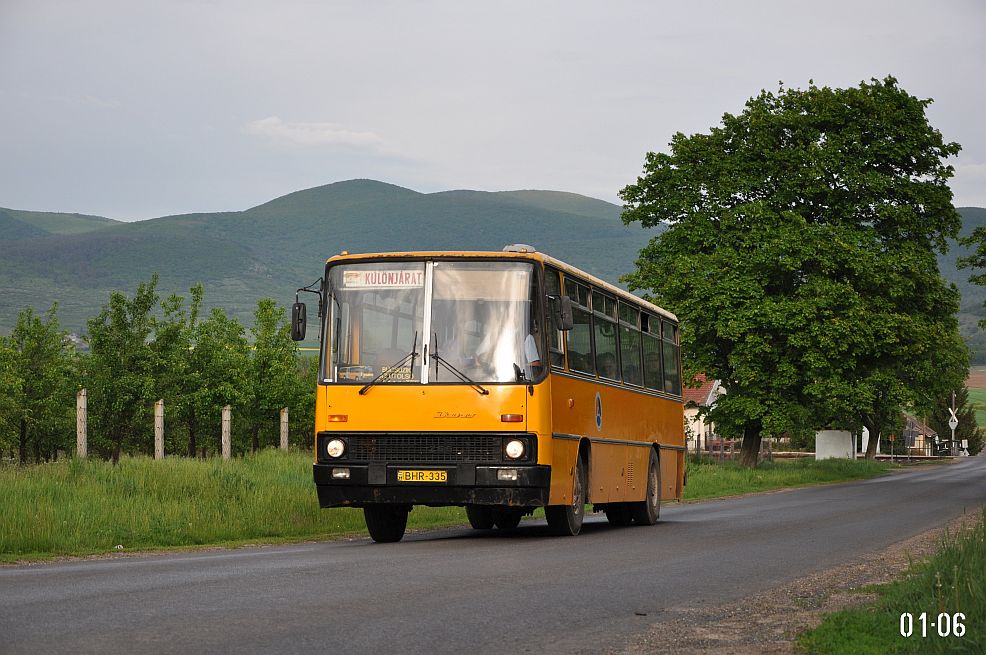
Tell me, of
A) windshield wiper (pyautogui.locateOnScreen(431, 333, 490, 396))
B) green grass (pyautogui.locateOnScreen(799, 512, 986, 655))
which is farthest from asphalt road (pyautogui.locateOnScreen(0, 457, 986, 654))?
windshield wiper (pyautogui.locateOnScreen(431, 333, 490, 396))

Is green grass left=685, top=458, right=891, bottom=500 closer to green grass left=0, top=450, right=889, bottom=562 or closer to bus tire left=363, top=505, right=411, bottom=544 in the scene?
green grass left=0, top=450, right=889, bottom=562

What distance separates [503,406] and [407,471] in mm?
1363

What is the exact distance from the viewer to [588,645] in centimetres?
873

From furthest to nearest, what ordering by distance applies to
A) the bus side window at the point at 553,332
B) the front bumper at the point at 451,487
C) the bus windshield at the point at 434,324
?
1. the bus side window at the point at 553,332
2. the bus windshield at the point at 434,324
3. the front bumper at the point at 451,487

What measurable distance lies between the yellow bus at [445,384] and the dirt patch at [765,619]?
431 cm

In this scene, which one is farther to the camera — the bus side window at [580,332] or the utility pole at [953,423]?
the utility pole at [953,423]

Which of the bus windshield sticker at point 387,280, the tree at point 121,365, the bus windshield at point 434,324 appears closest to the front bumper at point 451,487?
the bus windshield at point 434,324

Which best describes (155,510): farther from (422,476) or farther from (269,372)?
(269,372)

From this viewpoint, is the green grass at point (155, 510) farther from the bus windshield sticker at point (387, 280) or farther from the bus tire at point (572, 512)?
the bus windshield sticker at point (387, 280)

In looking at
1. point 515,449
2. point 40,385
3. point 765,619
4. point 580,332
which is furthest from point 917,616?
point 40,385

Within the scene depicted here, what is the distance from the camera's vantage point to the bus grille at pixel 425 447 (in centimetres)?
1697

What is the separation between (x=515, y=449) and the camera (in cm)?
1692

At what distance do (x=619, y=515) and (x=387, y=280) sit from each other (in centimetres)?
772

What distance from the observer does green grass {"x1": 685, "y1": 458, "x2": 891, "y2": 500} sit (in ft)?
130
